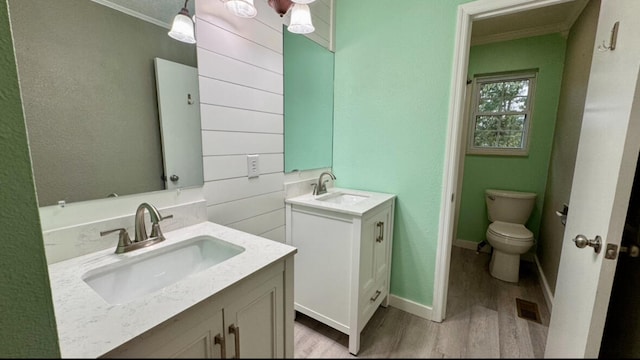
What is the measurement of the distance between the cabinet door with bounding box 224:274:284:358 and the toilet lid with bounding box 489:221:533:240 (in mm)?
2079

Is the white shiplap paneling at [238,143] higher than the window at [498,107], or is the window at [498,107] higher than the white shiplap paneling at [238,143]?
the window at [498,107]

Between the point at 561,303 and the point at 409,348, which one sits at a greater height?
the point at 409,348

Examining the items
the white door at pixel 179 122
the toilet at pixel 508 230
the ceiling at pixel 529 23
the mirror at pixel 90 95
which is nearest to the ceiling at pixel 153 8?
the mirror at pixel 90 95

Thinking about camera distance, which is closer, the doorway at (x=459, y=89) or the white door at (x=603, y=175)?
the white door at (x=603, y=175)

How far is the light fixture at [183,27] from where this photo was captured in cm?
99

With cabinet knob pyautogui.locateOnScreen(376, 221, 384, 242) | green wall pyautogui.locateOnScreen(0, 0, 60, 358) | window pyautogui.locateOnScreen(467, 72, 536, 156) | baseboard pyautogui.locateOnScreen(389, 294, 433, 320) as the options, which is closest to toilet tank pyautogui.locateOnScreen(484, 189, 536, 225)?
window pyautogui.locateOnScreen(467, 72, 536, 156)

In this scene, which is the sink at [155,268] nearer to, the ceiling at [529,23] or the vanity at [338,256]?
the vanity at [338,256]

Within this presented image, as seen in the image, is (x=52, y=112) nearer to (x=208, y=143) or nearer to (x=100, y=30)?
(x=100, y=30)

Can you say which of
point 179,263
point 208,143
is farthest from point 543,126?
point 179,263

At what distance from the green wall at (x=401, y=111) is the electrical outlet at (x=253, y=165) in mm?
727

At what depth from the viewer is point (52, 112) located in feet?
2.37

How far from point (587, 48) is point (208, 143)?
88.7 inches

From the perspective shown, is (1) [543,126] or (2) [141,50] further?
(1) [543,126]

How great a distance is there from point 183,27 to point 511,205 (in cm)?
280
